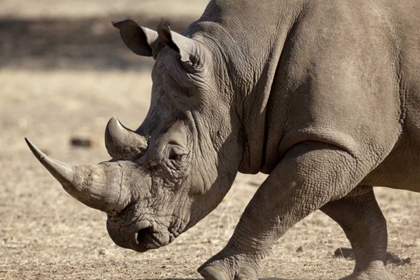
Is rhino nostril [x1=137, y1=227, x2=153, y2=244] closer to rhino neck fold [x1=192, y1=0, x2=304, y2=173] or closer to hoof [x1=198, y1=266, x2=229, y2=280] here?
hoof [x1=198, y1=266, x2=229, y2=280]

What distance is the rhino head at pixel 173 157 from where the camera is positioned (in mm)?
5480

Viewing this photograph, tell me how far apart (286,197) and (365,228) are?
3.39 ft

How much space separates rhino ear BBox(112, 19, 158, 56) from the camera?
5789 mm

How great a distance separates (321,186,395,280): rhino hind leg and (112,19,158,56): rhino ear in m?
1.48

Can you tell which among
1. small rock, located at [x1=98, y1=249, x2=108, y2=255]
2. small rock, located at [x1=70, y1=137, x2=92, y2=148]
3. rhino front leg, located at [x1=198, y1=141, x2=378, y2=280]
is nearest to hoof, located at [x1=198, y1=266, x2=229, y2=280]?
rhino front leg, located at [x1=198, y1=141, x2=378, y2=280]

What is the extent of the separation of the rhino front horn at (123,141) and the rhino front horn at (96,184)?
82 millimetres

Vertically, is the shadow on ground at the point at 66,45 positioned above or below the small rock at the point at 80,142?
below

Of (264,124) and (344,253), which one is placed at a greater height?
(264,124)

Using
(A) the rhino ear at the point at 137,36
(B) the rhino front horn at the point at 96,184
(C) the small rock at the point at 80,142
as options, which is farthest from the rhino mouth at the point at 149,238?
(C) the small rock at the point at 80,142

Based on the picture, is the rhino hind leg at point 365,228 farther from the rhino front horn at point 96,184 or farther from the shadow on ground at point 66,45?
the shadow on ground at point 66,45

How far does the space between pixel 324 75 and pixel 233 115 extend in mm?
605

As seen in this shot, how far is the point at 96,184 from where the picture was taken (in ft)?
17.7

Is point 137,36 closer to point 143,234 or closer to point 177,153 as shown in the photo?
point 177,153

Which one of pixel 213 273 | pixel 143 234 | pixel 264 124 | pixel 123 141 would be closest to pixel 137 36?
pixel 123 141
